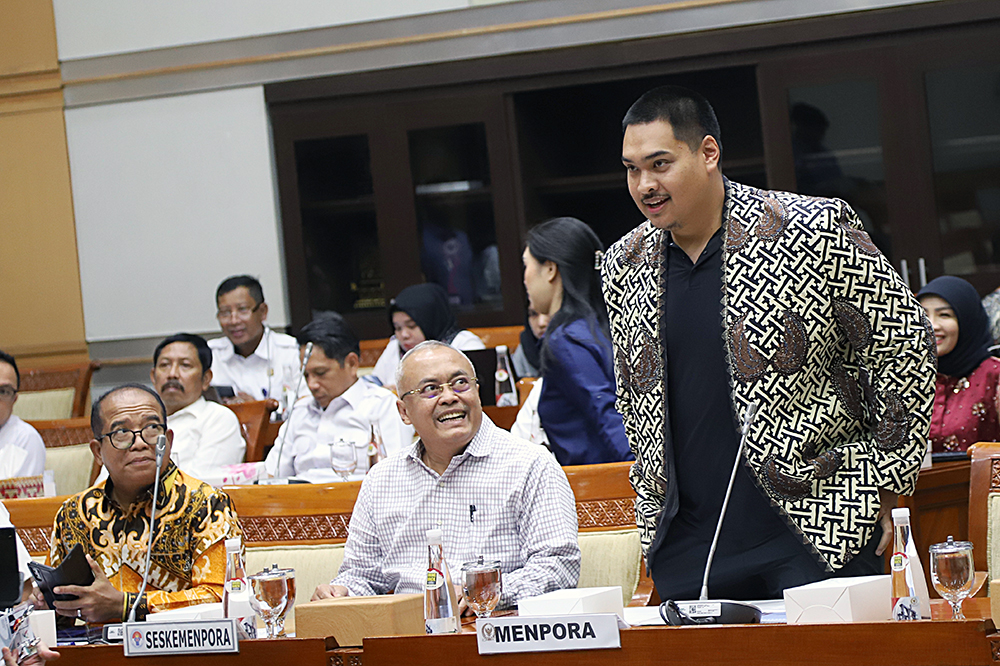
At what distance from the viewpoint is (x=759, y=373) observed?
188 centimetres

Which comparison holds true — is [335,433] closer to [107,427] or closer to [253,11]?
[107,427]

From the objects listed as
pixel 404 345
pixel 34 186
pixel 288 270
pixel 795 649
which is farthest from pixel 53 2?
pixel 795 649

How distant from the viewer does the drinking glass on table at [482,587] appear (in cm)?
183

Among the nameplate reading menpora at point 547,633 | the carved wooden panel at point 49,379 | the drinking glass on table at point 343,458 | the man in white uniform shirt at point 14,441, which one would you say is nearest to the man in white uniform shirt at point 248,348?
the carved wooden panel at point 49,379

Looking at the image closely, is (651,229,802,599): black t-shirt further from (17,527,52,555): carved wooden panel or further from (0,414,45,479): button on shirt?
(0,414,45,479): button on shirt

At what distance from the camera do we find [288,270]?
653cm

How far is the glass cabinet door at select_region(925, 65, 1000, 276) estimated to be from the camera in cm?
575

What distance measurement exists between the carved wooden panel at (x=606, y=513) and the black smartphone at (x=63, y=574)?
1.02 metres

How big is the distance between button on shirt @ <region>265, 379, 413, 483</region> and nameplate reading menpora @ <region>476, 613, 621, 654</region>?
2.49 meters

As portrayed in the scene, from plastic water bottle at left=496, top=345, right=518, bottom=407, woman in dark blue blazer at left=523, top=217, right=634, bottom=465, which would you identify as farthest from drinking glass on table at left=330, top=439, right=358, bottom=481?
plastic water bottle at left=496, top=345, right=518, bottom=407

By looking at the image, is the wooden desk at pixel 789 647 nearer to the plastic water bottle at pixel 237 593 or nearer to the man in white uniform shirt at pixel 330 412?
the plastic water bottle at pixel 237 593

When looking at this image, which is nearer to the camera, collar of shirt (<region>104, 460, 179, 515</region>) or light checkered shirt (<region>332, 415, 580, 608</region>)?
light checkered shirt (<region>332, 415, 580, 608</region>)

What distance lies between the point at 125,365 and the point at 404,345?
7.36ft

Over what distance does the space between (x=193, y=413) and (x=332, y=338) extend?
2.03 feet
